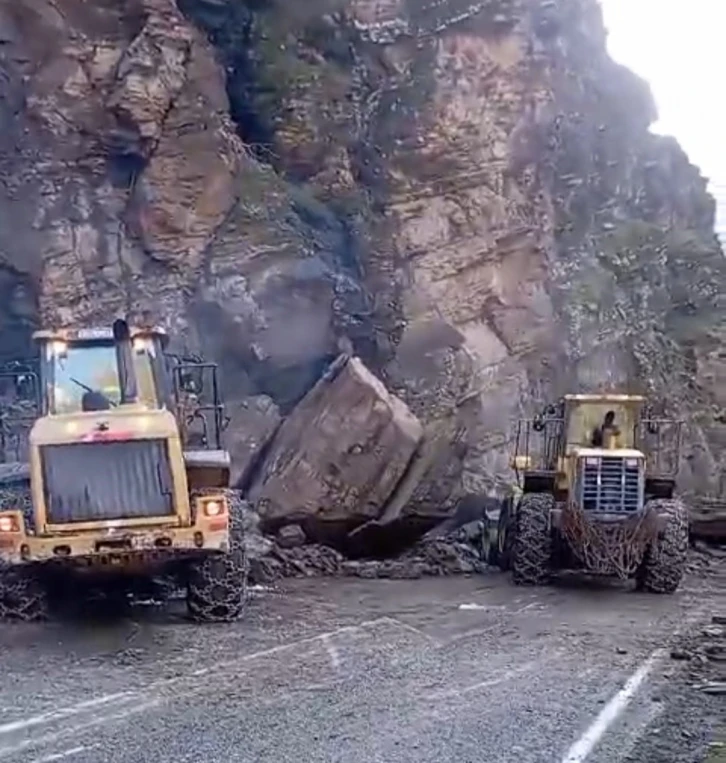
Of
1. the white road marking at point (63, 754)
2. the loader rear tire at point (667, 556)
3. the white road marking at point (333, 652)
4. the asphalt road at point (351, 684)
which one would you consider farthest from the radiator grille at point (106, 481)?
the loader rear tire at point (667, 556)

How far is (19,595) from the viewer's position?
1457cm

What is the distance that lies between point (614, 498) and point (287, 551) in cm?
510

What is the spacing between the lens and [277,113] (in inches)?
1041

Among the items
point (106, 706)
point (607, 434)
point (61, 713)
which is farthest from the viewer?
point (607, 434)

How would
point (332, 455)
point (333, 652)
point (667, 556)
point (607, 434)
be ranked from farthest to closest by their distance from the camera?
point (332, 455)
point (607, 434)
point (667, 556)
point (333, 652)

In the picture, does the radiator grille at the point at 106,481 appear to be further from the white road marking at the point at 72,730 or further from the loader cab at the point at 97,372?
the white road marking at the point at 72,730

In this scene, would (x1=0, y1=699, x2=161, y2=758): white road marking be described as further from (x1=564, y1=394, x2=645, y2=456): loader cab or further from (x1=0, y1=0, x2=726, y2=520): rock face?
(x1=0, y1=0, x2=726, y2=520): rock face

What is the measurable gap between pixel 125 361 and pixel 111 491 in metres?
1.70

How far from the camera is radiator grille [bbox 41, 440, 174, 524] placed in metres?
13.9

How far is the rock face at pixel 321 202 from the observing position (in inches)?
915

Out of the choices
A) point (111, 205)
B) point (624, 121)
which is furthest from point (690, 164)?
point (111, 205)

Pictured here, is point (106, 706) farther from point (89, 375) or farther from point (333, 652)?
point (89, 375)

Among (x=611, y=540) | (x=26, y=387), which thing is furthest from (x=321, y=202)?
(x=26, y=387)

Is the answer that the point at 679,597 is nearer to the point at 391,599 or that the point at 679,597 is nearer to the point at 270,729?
the point at 391,599
